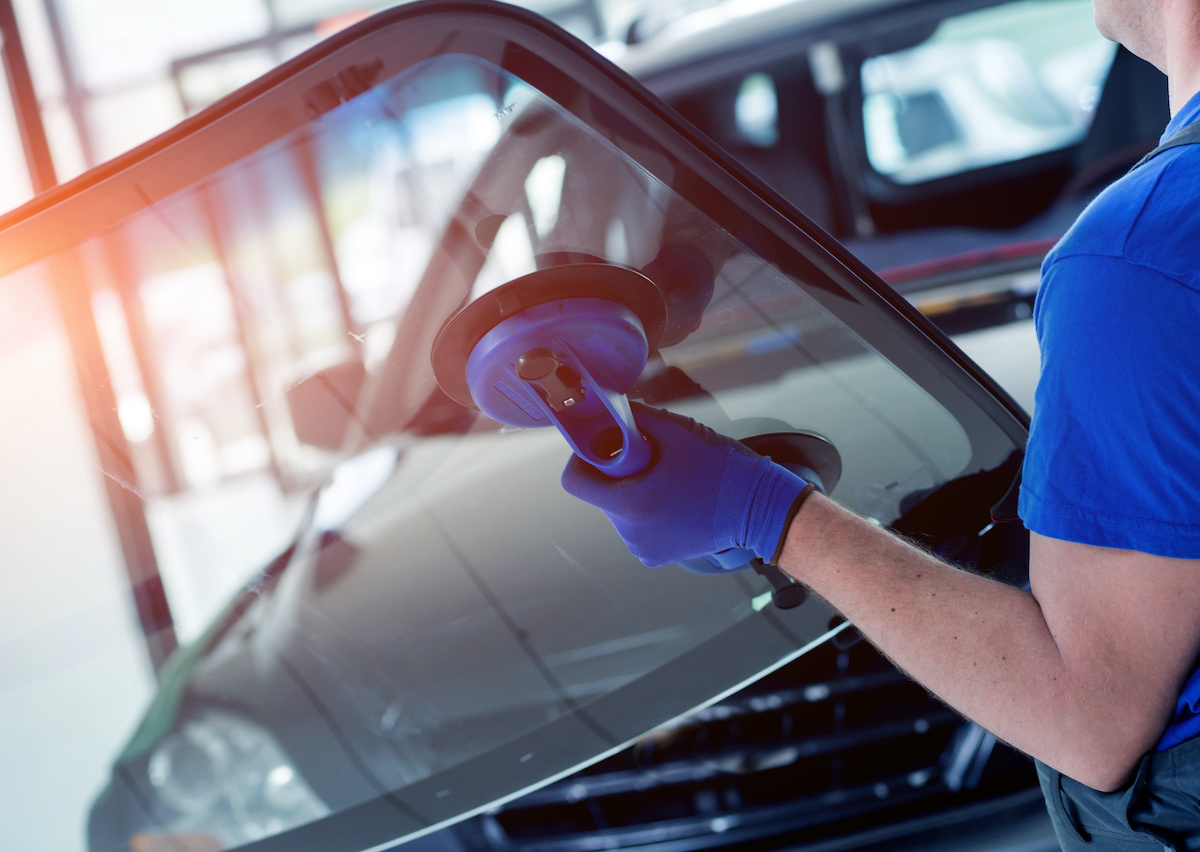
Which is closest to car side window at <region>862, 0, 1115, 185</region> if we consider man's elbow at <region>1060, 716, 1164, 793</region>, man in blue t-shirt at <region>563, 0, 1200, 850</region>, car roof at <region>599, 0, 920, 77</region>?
car roof at <region>599, 0, 920, 77</region>

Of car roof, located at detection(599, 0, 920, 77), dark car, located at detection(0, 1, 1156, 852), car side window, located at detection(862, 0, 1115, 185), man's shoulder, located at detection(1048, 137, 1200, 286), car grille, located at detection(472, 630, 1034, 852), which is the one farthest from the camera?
car roof, located at detection(599, 0, 920, 77)

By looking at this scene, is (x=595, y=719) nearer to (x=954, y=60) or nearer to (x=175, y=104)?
(x=954, y=60)

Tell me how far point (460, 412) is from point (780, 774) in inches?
48.6

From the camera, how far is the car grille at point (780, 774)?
1.86 meters

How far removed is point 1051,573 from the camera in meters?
0.84

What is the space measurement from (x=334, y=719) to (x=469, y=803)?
0.20 metres

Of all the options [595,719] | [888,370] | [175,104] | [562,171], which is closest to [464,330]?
[562,171]

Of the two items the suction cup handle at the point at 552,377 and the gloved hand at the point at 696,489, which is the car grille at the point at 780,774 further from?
the suction cup handle at the point at 552,377

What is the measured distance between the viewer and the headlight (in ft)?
3.94

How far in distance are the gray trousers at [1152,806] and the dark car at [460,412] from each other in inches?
12.1

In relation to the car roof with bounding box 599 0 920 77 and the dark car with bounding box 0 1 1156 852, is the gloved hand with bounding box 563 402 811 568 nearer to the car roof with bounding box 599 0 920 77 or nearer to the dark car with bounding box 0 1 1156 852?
the dark car with bounding box 0 1 1156 852

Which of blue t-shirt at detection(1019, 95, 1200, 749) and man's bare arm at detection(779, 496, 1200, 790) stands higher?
blue t-shirt at detection(1019, 95, 1200, 749)

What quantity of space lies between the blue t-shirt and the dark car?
0.71ft

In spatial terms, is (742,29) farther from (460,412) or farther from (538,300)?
(538,300)
